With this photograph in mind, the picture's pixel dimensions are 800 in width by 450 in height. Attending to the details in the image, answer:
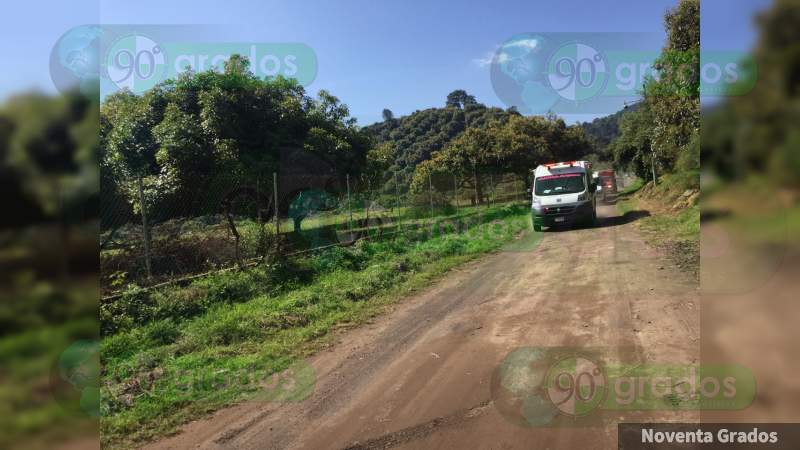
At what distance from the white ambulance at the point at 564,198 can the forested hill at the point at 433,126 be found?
2125 cm

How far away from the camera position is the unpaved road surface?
3143mm

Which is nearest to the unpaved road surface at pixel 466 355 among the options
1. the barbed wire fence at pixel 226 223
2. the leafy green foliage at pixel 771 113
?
the leafy green foliage at pixel 771 113

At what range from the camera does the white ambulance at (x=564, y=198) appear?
12.6 metres

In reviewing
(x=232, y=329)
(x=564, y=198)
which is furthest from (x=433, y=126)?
(x=232, y=329)

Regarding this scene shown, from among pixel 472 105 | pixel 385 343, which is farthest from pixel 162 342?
pixel 472 105

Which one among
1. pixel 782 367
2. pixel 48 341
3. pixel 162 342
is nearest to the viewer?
pixel 782 367

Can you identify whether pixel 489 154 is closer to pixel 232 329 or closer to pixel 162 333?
pixel 232 329

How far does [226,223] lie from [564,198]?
349 inches

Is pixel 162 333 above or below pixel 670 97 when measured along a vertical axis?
below

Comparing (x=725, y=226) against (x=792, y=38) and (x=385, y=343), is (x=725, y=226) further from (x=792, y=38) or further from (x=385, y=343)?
(x=385, y=343)

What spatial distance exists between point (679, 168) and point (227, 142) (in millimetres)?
9992

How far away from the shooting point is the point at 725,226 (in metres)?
0.95

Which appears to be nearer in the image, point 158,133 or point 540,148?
point 158,133

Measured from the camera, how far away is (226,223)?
8.54 meters
